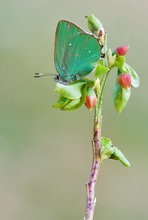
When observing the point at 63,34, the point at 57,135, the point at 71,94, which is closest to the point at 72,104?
the point at 71,94

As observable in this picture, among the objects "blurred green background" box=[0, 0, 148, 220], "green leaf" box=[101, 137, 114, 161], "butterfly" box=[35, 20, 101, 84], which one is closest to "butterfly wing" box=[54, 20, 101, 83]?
"butterfly" box=[35, 20, 101, 84]

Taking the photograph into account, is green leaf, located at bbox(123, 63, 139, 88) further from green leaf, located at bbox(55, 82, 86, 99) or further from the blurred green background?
the blurred green background

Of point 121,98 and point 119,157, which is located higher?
point 121,98

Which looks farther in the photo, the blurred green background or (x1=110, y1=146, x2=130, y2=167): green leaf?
the blurred green background

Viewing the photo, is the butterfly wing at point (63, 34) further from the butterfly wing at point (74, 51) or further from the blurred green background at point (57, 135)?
the blurred green background at point (57, 135)

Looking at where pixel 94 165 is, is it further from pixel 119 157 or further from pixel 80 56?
pixel 80 56

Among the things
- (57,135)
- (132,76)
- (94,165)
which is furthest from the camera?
(57,135)
